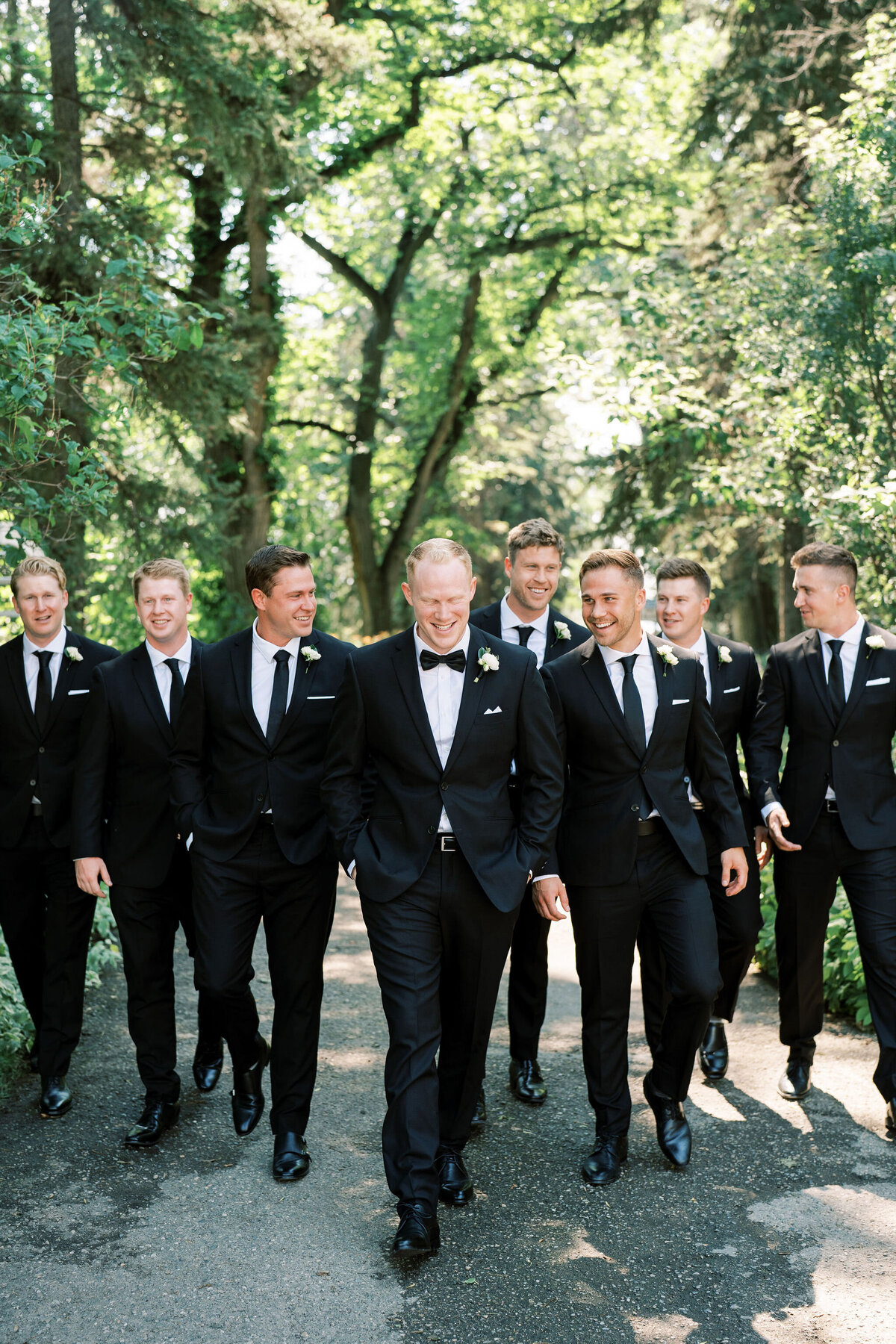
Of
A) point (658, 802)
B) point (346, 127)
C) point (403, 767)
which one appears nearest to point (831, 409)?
point (658, 802)

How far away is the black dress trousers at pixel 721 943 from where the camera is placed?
5719mm

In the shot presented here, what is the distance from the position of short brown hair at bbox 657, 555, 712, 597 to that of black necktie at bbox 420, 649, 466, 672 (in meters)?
1.58

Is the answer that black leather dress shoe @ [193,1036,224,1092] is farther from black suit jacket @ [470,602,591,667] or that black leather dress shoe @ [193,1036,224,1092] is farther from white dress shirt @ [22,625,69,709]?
black suit jacket @ [470,602,591,667]

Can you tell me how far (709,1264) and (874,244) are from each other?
6731mm

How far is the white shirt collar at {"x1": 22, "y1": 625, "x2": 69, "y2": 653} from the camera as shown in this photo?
6.06 meters

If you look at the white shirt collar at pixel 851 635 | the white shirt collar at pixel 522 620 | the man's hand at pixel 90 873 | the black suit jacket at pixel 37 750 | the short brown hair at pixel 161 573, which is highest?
the short brown hair at pixel 161 573

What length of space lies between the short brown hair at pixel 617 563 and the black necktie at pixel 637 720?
0.40m

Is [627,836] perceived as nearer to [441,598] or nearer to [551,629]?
[441,598]

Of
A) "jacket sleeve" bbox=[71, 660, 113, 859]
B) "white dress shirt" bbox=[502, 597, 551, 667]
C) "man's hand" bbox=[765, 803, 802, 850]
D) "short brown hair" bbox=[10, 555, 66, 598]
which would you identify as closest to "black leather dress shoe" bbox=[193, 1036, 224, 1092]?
"jacket sleeve" bbox=[71, 660, 113, 859]

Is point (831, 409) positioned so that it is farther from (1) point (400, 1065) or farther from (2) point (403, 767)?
(1) point (400, 1065)

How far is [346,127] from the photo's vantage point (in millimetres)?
20672

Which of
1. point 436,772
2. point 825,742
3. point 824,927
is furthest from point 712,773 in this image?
point 436,772

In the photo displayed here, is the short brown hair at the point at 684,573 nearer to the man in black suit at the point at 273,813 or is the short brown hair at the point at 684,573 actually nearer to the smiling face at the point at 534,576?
the smiling face at the point at 534,576

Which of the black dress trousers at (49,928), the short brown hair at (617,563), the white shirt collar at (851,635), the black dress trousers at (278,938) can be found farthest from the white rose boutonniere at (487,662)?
the black dress trousers at (49,928)
